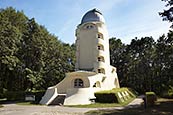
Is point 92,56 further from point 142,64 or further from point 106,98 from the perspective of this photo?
point 142,64

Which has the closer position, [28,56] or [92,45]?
[92,45]

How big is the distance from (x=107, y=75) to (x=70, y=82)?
7.12m

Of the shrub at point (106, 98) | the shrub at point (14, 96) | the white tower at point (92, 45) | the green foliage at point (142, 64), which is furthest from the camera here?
the green foliage at point (142, 64)

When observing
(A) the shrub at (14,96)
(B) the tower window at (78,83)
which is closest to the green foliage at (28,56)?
(A) the shrub at (14,96)

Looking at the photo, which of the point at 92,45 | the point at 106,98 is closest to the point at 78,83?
the point at 106,98

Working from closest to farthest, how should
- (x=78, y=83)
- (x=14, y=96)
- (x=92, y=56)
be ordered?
(x=78, y=83), (x=14, y=96), (x=92, y=56)

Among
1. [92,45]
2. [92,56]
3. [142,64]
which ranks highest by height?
[92,45]

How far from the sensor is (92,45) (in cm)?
3950

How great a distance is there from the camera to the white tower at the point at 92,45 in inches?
1542

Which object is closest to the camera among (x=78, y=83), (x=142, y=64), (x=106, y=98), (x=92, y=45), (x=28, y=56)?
(x=106, y=98)

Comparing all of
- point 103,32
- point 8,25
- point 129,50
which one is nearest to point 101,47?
point 103,32

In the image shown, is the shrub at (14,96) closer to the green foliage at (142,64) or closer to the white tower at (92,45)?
the white tower at (92,45)

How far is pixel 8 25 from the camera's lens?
3875cm

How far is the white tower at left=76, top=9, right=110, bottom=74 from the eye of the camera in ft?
128
